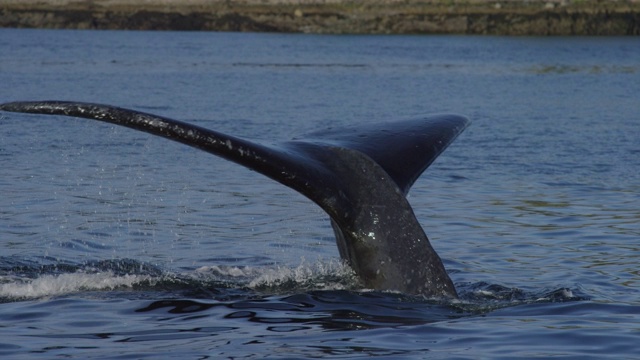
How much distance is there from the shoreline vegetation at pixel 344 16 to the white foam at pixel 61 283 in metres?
63.4

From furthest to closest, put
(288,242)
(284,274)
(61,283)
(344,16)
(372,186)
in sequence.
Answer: (344,16) → (288,242) → (284,274) → (61,283) → (372,186)

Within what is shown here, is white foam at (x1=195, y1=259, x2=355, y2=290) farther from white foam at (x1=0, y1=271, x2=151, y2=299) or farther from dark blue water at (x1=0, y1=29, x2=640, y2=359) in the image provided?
white foam at (x1=0, y1=271, x2=151, y2=299)

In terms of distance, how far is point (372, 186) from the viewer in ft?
21.7

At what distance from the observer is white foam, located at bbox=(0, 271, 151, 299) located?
7.69 metres

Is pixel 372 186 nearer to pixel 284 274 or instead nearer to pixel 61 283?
pixel 284 274

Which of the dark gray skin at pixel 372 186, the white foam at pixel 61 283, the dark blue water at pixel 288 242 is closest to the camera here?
the dark gray skin at pixel 372 186

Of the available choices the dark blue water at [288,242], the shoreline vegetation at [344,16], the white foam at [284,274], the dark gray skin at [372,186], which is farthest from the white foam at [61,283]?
the shoreline vegetation at [344,16]

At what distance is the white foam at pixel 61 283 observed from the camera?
7688mm

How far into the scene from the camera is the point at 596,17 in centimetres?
7025

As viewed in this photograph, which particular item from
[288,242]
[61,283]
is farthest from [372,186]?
[288,242]

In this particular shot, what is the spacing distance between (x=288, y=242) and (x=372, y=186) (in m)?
3.74

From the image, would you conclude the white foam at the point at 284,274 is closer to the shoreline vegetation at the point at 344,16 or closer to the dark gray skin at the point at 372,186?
the dark gray skin at the point at 372,186

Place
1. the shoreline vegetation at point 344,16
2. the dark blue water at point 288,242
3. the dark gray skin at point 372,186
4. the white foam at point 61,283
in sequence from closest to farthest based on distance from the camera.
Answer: the dark gray skin at point 372,186, the dark blue water at point 288,242, the white foam at point 61,283, the shoreline vegetation at point 344,16

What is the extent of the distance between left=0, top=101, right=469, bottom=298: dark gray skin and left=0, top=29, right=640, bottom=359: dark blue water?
251mm
